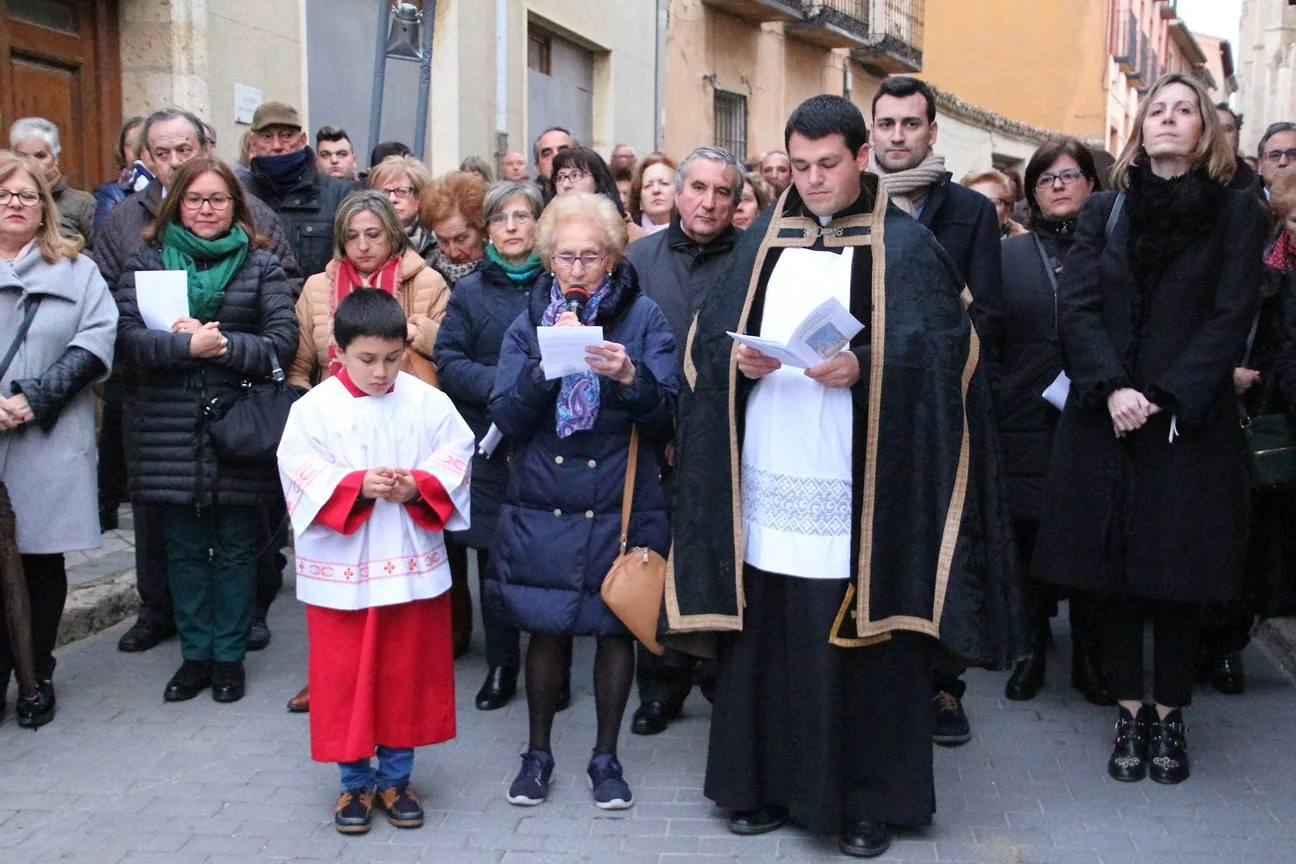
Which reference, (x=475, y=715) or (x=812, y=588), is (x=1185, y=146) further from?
(x=475, y=715)

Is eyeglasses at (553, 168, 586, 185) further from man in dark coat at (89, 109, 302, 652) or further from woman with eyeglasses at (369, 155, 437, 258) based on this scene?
man in dark coat at (89, 109, 302, 652)

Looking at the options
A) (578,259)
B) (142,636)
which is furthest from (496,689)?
(578,259)

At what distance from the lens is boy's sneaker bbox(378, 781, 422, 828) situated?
14.1ft

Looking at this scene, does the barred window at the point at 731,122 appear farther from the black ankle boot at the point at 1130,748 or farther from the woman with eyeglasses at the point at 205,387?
the black ankle boot at the point at 1130,748

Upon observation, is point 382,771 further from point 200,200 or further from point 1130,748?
point 1130,748

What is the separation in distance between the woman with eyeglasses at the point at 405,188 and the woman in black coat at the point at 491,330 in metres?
1.16

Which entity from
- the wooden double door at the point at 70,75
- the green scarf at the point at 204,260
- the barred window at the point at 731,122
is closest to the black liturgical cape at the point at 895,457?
the green scarf at the point at 204,260

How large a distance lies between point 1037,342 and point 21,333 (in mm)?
3661

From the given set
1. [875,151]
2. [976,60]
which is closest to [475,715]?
[875,151]

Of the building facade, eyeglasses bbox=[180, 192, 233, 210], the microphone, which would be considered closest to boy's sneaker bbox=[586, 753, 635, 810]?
the microphone

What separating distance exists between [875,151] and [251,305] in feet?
7.63

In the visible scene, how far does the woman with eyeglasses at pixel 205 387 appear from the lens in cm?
528

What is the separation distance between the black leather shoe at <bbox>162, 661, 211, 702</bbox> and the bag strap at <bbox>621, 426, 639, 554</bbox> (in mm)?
2046

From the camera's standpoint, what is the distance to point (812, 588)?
4.08 metres
